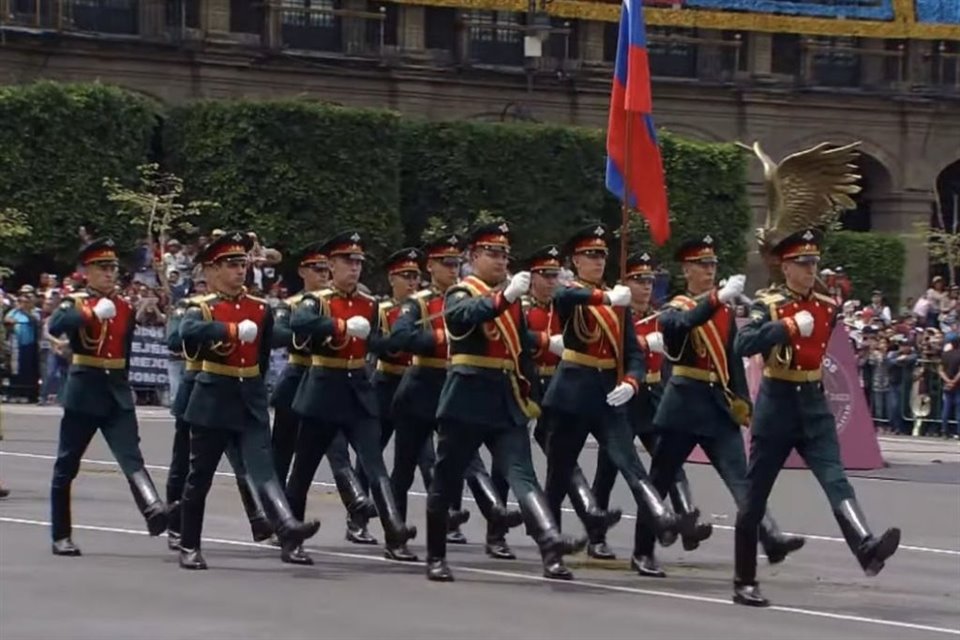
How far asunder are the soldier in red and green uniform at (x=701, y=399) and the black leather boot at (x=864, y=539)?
1.08 metres

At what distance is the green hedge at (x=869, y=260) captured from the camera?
145ft

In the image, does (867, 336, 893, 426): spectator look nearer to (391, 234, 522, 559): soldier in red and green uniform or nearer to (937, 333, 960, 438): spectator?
(937, 333, 960, 438): spectator

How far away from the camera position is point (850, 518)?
12148mm

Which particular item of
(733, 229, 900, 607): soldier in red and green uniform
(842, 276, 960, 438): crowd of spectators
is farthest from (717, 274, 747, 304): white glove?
(842, 276, 960, 438): crowd of spectators

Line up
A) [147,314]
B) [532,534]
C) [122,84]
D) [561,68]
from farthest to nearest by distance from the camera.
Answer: [561,68] < [122,84] < [147,314] < [532,534]

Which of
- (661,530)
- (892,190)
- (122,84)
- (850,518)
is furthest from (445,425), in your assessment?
(892,190)

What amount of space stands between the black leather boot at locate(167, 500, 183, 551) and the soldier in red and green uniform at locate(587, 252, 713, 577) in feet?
7.99

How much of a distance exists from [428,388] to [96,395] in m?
1.91

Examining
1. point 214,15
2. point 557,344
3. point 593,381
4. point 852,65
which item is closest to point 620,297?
point 593,381

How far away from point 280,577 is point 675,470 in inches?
92.2

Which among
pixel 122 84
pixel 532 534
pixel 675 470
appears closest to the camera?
pixel 532 534

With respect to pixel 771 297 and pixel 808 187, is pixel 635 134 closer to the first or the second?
pixel 771 297

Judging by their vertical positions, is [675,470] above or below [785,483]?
above

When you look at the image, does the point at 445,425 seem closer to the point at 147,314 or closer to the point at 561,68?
the point at 147,314
